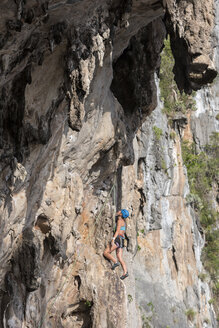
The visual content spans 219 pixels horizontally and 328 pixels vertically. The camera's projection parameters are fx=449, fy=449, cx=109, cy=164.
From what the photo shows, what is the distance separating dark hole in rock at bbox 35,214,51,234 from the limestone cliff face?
2 centimetres

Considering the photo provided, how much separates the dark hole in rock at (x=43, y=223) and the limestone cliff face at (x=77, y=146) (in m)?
0.02

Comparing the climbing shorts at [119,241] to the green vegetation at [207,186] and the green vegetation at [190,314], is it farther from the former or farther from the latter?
the green vegetation at [207,186]

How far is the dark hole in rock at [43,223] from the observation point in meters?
7.90

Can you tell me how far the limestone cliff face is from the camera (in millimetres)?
5758

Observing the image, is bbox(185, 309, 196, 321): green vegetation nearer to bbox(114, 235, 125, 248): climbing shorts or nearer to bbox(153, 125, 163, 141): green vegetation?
bbox(114, 235, 125, 248): climbing shorts

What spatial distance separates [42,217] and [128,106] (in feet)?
12.9

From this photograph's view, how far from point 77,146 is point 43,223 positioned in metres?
1.54

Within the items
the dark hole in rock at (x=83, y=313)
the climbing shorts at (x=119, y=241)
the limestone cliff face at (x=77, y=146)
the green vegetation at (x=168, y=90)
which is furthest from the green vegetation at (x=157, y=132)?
the dark hole in rock at (x=83, y=313)

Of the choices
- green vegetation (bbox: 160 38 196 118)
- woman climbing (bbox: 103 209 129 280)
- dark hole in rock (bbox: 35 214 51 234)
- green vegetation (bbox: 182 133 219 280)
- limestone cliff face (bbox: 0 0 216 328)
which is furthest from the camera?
green vegetation (bbox: 182 133 219 280)

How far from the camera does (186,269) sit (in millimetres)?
15875

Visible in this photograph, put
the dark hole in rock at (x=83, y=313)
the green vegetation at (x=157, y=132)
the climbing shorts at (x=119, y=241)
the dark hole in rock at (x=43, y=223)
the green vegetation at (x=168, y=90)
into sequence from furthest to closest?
1. the green vegetation at (x=168, y=90)
2. the green vegetation at (x=157, y=132)
3. the climbing shorts at (x=119, y=241)
4. the dark hole in rock at (x=83, y=313)
5. the dark hole in rock at (x=43, y=223)

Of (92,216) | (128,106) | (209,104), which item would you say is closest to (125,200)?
(92,216)

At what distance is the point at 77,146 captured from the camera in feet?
27.3

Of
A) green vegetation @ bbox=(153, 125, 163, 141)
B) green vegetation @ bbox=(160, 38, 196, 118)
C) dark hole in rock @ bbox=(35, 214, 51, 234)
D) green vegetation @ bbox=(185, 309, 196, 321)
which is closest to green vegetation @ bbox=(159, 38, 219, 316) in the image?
green vegetation @ bbox=(160, 38, 196, 118)
